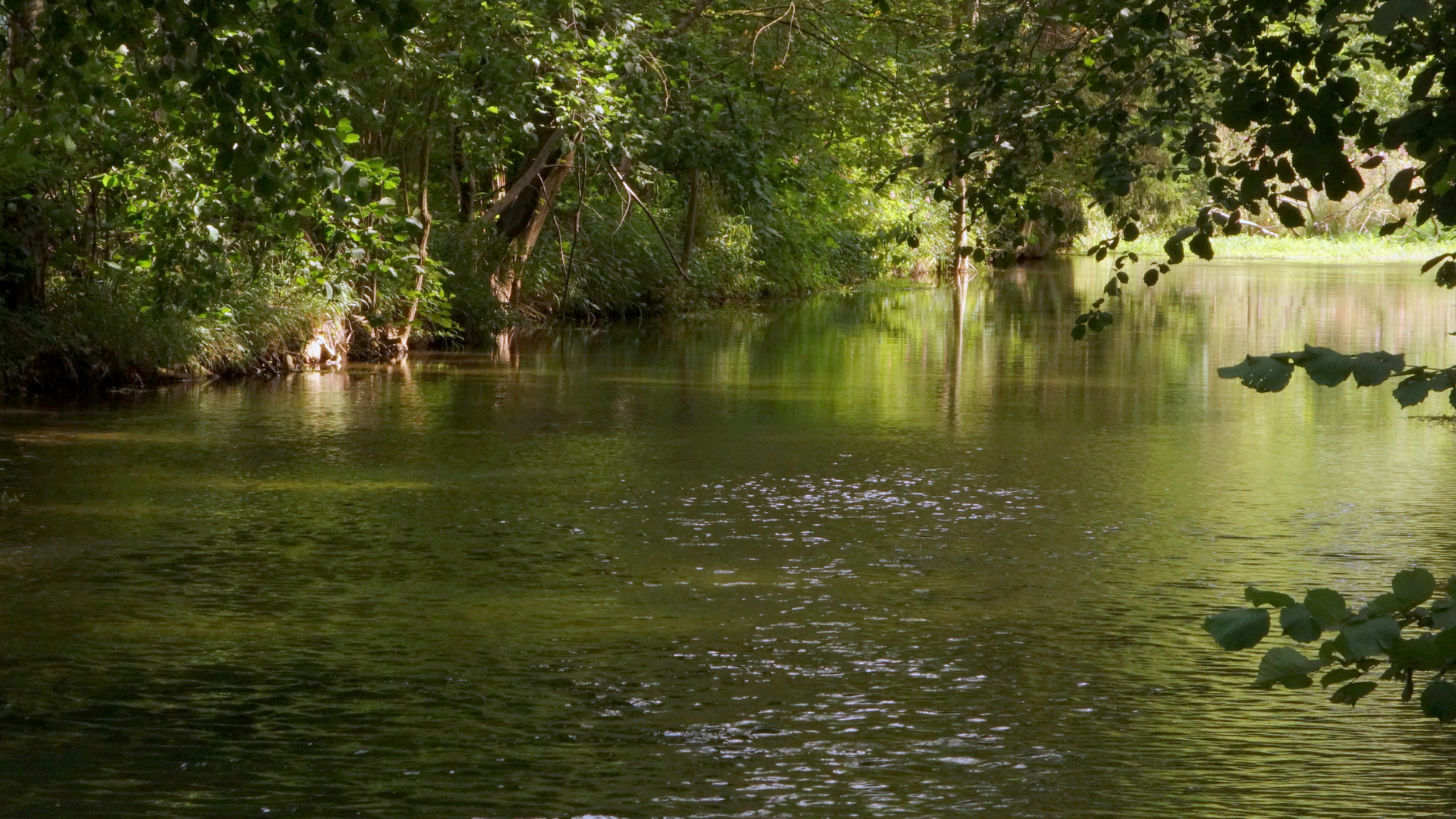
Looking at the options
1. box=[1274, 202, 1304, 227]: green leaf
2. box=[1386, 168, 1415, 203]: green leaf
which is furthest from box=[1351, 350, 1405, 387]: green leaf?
box=[1274, 202, 1304, 227]: green leaf

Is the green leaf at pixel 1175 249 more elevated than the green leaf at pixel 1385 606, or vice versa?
the green leaf at pixel 1175 249

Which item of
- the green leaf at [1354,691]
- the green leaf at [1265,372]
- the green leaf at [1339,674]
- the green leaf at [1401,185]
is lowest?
the green leaf at [1354,691]

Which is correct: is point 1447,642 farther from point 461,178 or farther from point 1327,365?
point 461,178

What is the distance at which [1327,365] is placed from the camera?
237 cm

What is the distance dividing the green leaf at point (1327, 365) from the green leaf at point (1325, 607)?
29cm

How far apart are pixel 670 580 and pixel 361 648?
1684 millimetres

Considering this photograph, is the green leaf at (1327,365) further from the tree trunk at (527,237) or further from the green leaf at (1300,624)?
the tree trunk at (527,237)

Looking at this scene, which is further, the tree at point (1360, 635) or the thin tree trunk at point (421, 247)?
the thin tree trunk at point (421, 247)

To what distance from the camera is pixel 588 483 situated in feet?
34.9

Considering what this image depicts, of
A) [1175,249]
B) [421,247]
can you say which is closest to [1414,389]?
[1175,249]

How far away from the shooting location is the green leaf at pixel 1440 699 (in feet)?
7.57

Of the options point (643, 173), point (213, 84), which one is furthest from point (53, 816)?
point (643, 173)

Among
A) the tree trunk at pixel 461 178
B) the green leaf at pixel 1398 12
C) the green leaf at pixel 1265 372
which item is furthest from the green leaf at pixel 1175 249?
the tree trunk at pixel 461 178

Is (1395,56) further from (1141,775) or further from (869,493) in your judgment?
(869,493)
